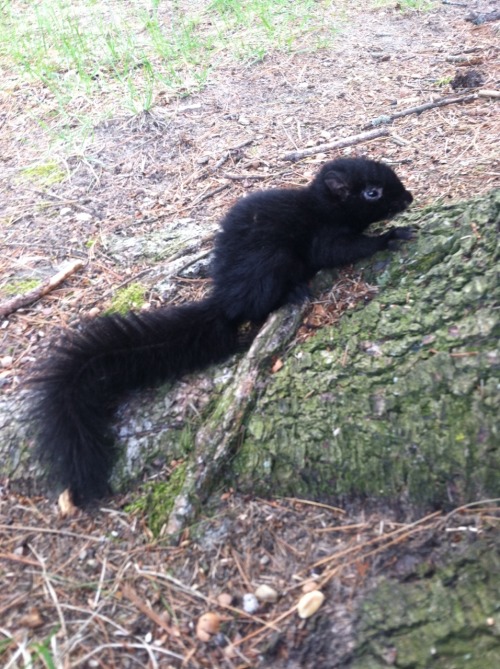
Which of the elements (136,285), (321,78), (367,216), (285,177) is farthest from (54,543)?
(321,78)

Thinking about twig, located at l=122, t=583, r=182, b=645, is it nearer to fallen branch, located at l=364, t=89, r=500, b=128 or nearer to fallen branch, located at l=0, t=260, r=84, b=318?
fallen branch, located at l=0, t=260, r=84, b=318

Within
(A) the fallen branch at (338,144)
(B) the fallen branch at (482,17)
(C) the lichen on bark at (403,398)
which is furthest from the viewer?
(B) the fallen branch at (482,17)

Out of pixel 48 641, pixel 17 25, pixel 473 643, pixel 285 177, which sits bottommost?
pixel 473 643

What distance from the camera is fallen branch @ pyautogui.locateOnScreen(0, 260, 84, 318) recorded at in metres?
2.83

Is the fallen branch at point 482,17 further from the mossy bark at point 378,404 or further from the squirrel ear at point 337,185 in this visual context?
the mossy bark at point 378,404

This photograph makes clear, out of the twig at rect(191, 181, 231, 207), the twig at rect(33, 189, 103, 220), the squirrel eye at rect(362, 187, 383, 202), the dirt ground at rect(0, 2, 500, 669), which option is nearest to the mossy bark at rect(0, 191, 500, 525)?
the dirt ground at rect(0, 2, 500, 669)

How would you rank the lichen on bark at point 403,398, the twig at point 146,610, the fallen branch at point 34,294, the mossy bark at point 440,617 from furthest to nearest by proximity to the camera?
the fallen branch at point 34,294
the lichen on bark at point 403,398
the twig at point 146,610
the mossy bark at point 440,617

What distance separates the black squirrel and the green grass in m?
1.87

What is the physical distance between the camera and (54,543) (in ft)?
6.33

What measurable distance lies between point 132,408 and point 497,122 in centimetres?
248

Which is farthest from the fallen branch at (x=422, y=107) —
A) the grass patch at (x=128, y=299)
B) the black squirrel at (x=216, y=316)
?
the grass patch at (x=128, y=299)

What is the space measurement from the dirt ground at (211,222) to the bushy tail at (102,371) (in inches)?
6.6

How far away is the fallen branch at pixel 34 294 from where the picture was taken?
2826 mm

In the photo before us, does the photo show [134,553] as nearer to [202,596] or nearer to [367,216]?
[202,596]
